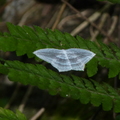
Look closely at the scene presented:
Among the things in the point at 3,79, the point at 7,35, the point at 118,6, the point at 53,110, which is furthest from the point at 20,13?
the point at 7,35

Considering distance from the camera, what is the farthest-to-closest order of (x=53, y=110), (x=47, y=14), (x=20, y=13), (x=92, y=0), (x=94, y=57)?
(x=20, y=13), (x=47, y=14), (x=92, y=0), (x=53, y=110), (x=94, y=57)

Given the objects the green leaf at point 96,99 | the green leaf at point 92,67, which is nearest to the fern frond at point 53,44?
the green leaf at point 92,67

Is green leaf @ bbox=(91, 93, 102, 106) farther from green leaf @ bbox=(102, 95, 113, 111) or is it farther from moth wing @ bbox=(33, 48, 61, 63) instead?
moth wing @ bbox=(33, 48, 61, 63)

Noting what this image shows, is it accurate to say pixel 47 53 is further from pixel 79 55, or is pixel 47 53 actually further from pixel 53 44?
pixel 79 55

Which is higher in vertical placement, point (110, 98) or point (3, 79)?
point (110, 98)

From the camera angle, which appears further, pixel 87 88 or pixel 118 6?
pixel 118 6

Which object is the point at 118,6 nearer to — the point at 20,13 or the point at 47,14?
the point at 47,14

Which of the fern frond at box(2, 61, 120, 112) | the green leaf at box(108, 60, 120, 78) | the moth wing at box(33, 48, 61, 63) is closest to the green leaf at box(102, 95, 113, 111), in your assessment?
the fern frond at box(2, 61, 120, 112)

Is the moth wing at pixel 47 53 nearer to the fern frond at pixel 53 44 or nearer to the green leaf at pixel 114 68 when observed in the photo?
the fern frond at pixel 53 44
